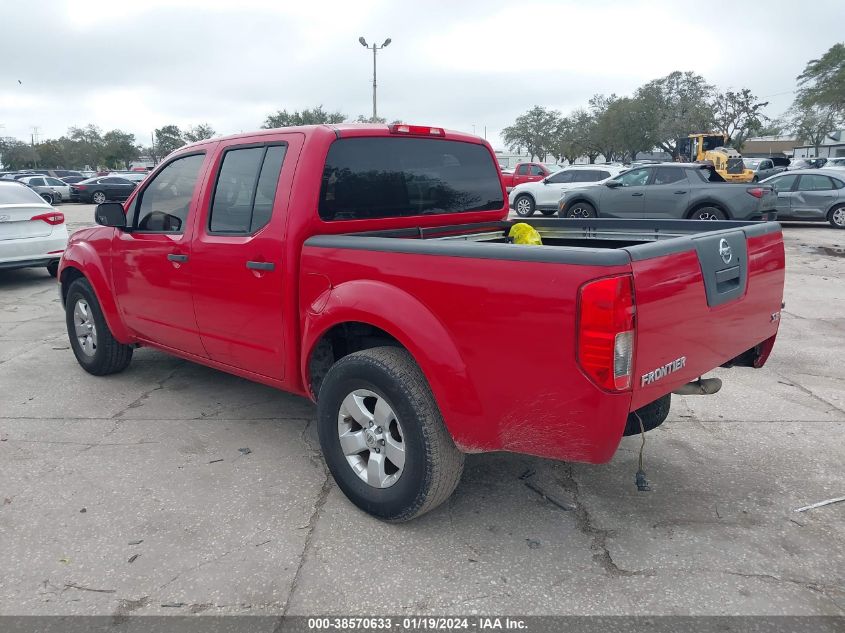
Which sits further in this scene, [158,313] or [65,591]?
[158,313]

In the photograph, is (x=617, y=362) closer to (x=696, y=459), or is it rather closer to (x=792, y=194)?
(x=696, y=459)

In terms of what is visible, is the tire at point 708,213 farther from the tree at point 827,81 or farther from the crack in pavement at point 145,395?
the tree at point 827,81

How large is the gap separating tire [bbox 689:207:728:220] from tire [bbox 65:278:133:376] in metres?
11.4

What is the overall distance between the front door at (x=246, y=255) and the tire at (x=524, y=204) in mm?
17028

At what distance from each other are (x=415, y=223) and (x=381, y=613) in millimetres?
2240

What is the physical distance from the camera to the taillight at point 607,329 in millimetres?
2312

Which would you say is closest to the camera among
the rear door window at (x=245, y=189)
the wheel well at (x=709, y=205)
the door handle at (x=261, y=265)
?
the door handle at (x=261, y=265)

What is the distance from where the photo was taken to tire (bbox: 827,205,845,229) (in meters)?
16.2

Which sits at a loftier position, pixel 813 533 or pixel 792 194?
pixel 792 194

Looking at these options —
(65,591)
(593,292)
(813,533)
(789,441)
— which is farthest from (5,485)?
(789,441)

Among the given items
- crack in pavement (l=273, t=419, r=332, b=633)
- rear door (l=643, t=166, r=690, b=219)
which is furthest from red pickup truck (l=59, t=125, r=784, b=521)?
rear door (l=643, t=166, r=690, b=219)

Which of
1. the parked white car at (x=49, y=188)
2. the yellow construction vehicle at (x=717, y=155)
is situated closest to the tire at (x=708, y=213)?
the yellow construction vehicle at (x=717, y=155)

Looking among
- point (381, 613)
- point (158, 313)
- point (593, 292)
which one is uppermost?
point (593, 292)

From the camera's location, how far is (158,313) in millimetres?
4477
